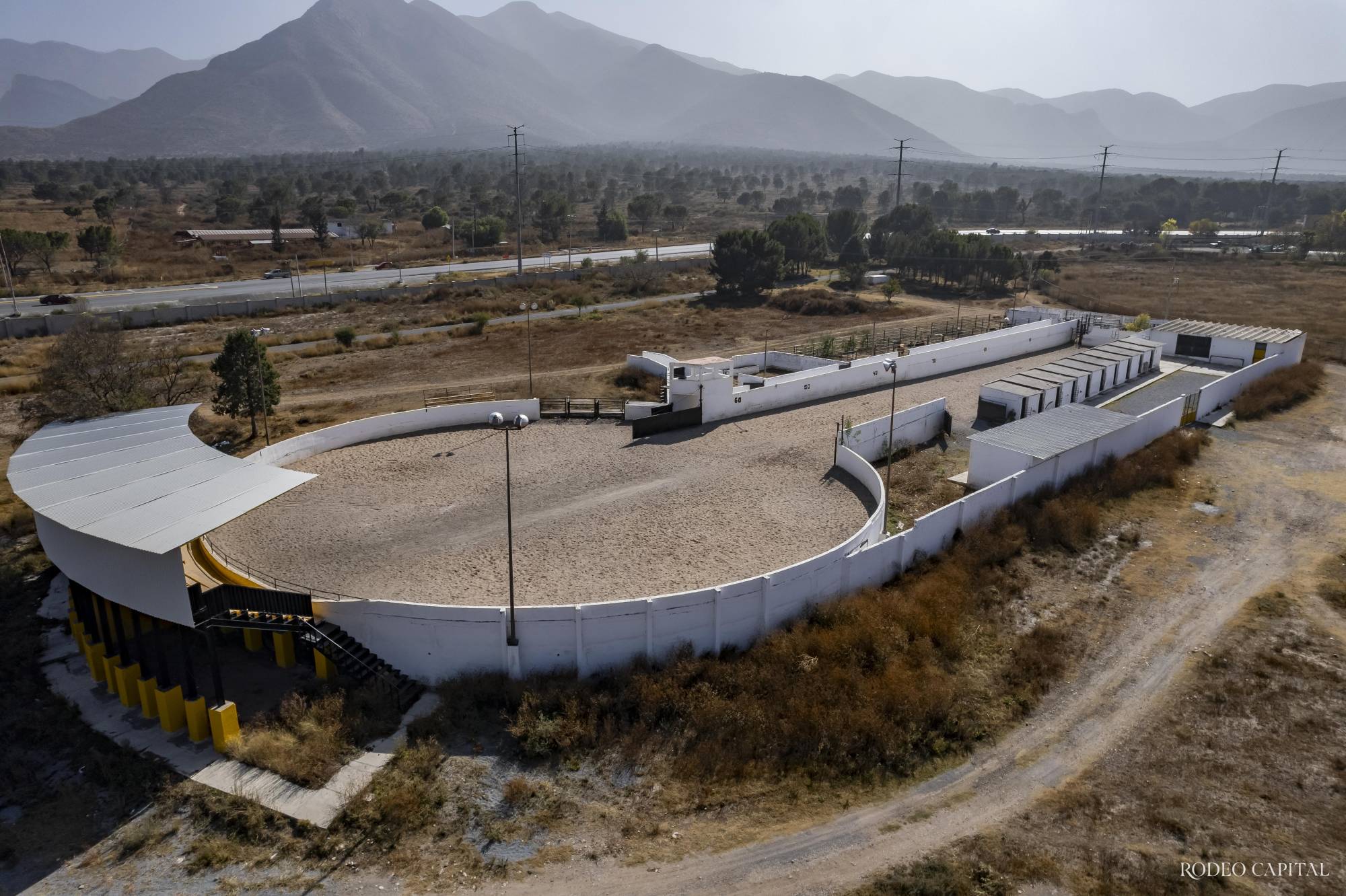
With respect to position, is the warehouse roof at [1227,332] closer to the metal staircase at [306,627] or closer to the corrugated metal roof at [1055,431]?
the corrugated metal roof at [1055,431]

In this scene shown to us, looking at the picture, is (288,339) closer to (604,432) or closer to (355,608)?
(604,432)

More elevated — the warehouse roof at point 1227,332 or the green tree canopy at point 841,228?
the green tree canopy at point 841,228

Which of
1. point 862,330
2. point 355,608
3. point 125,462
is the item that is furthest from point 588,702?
point 862,330

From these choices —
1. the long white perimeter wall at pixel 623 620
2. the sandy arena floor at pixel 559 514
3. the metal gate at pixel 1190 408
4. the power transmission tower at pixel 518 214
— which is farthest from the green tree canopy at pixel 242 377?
the power transmission tower at pixel 518 214

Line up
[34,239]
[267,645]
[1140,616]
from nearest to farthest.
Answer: [267,645] → [1140,616] → [34,239]

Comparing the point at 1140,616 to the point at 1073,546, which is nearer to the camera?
the point at 1140,616

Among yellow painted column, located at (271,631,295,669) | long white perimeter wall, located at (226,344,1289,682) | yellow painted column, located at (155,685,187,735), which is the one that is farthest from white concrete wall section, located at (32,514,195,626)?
long white perimeter wall, located at (226,344,1289,682)
